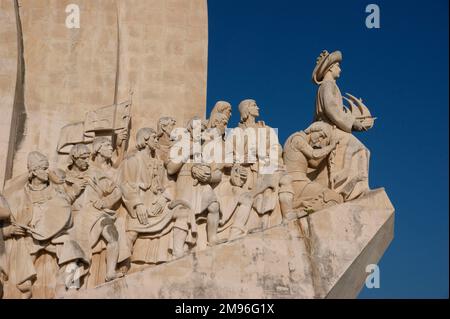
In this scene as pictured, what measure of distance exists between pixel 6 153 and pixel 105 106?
1.53 meters

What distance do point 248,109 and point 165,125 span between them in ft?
3.64

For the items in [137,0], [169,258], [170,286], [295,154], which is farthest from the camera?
[137,0]

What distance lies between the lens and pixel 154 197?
1105 centimetres

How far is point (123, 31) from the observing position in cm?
1316

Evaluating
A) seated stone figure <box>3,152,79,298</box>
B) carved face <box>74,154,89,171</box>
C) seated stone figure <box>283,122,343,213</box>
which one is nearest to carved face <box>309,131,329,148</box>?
seated stone figure <box>283,122,343,213</box>

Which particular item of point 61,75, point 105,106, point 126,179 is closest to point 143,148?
point 126,179

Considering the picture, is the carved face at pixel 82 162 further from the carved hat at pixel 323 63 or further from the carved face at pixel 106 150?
the carved hat at pixel 323 63

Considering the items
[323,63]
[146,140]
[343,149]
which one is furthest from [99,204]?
[323,63]

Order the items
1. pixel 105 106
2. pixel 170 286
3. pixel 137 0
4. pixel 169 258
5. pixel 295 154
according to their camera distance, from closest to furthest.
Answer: pixel 170 286 → pixel 169 258 → pixel 295 154 → pixel 105 106 → pixel 137 0

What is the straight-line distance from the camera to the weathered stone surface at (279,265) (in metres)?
9.89

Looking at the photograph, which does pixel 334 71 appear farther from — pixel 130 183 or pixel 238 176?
pixel 130 183

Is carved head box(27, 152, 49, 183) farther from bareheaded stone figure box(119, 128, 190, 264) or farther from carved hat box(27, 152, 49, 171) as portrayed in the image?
bareheaded stone figure box(119, 128, 190, 264)

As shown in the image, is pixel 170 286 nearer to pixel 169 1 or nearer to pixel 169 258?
pixel 169 258

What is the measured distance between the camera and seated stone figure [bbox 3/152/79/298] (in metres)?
10.3
